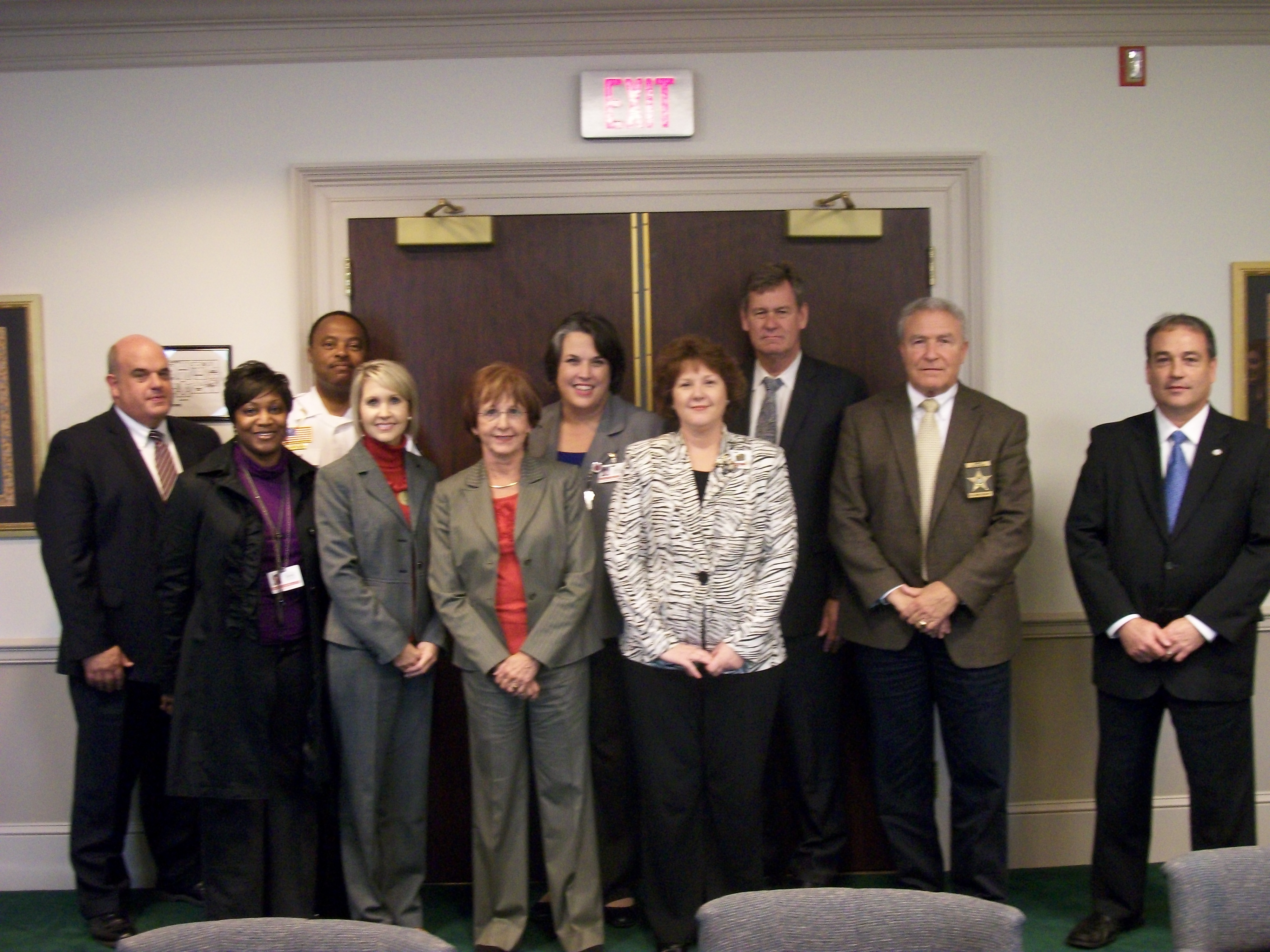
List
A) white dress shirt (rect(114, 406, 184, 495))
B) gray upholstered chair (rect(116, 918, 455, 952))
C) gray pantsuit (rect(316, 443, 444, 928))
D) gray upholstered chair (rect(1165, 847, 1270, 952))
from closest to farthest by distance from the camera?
gray upholstered chair (rect(116, 918, 455, 952)) → gray upholstered chair (rect(1165, 847, 1270, 952)) → gray pantsuit (rect(316, 443, 444, 928)) → white dress shirt (rect(114, 406, 184, 495))

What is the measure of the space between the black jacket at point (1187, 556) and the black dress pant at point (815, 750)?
81 centimetres

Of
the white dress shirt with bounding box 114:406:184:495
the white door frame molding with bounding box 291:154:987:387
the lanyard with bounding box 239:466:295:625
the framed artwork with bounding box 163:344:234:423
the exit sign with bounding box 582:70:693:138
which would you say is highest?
the exit sign with bounding box 582:70:693:138

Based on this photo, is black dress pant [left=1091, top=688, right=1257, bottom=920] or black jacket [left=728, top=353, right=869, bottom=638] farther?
black jacket [left=728, top=353, right=869, bottom=638]

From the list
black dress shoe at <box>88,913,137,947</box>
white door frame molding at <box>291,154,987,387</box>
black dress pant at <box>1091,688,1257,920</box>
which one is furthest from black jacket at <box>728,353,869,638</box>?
black dress shoe at <box>88,913,137,947</box>

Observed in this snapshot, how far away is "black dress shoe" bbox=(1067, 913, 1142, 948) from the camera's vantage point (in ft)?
9.30

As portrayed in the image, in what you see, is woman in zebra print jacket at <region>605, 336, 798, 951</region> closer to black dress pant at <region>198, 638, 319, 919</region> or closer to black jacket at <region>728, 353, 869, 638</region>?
black jacket at <region>728, 353, 869, 638</region>

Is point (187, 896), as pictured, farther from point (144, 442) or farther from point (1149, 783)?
point (1149, 783)

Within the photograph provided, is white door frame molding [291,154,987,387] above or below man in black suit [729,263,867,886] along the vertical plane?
above

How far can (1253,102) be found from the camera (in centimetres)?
346

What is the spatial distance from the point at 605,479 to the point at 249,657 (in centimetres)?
111

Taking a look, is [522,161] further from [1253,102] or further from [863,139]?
[1253,102]

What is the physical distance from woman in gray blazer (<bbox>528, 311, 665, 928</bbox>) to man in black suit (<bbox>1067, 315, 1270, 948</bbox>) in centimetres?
135

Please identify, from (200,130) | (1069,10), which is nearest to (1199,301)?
→ (1069,10)

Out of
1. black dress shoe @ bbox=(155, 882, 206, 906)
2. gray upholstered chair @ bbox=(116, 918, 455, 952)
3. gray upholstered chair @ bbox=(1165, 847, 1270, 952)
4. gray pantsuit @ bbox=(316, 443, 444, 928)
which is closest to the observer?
gray upholstered chair @ bbox=(116, 918, 455, 952)
